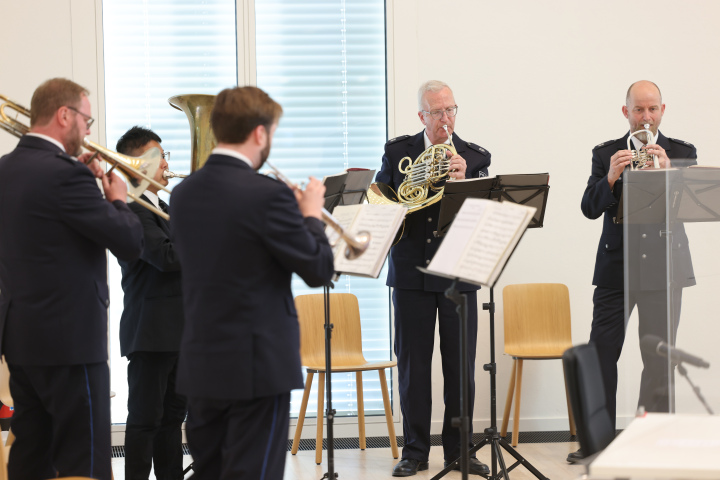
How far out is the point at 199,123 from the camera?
3.60m

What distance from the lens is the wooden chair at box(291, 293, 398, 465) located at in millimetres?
4535

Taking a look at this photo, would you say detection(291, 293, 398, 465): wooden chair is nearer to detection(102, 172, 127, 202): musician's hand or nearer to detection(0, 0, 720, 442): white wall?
detection(0, 0, 720, 442): white wall

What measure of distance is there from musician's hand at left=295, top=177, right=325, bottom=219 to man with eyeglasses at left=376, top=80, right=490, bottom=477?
171 cm

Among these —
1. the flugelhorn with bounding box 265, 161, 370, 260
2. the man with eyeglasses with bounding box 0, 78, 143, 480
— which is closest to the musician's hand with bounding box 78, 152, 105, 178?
the man with eyeglasses with bounding box 0, 78, 143, 480

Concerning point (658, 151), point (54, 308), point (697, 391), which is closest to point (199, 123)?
point (54, 308)

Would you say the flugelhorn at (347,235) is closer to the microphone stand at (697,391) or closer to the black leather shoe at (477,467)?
the microphone stand at (697,391)

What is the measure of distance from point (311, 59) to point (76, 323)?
310 centimetres

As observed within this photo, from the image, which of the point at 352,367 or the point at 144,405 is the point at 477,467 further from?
the point at 144,405

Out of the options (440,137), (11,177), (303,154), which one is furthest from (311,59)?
(11,177)

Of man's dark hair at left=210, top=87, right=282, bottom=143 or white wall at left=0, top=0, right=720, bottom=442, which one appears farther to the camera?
white wall at left=0, top=0, right=720, bottom=442

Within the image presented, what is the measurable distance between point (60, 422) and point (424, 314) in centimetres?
212

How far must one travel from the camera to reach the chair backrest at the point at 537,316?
196 inches

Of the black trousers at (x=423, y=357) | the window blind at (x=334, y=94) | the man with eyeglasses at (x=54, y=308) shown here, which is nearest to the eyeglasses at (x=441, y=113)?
the black trousers at (x=423, y=357)

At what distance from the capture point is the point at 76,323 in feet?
8.70
